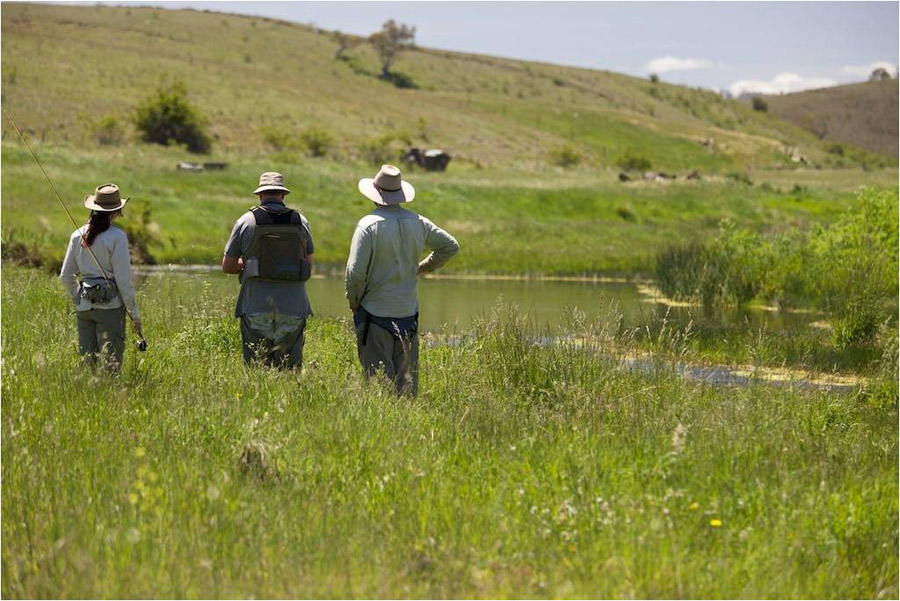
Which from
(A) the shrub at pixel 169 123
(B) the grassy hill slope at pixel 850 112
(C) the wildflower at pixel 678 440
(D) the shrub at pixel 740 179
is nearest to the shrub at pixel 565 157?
(D) the shrub at pixel 740 179

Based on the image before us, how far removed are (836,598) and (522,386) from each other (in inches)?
184

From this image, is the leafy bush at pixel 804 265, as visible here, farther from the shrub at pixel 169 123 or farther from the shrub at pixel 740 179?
the shrub at pixel 169 123

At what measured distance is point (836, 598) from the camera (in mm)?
5305

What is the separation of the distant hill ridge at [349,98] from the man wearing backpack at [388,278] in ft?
149

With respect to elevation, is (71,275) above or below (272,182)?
below

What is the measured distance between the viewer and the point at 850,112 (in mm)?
167750

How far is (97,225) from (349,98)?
83.4 meters

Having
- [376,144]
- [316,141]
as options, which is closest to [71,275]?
[316,141]

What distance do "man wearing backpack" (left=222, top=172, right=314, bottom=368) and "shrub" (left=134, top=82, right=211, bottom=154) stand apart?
165ft

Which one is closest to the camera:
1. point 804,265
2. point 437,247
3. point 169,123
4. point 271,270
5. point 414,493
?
point 414,493

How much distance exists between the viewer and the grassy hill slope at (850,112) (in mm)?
158250

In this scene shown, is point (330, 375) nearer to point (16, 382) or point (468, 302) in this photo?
point (16, 382)

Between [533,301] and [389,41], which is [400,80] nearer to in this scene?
[389,41]

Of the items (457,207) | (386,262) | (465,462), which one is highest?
(386,262)
